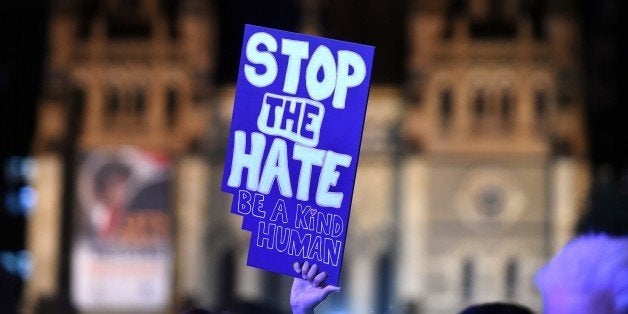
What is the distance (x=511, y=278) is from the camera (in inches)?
740

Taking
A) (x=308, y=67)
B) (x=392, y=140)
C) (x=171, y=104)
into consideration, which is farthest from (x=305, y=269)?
(x=171, y=104)

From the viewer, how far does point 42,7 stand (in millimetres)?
21469

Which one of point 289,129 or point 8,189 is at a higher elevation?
point 289,129

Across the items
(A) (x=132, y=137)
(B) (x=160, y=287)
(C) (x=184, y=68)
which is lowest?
(B) (x=160, y=287)

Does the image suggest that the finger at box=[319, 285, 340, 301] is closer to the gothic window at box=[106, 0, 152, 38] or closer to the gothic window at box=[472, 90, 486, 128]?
the gothic window at box=[472, 90, 486, 128]

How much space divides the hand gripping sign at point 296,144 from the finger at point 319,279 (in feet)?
0.05

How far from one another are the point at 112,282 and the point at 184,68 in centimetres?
409

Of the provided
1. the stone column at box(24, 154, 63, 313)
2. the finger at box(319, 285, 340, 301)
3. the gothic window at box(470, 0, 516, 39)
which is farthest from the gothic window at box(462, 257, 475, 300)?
the finger at box(319, 285, 340, 301)

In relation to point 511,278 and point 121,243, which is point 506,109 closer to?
point 511,278

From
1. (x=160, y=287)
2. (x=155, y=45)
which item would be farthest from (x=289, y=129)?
(x=155, y=45)

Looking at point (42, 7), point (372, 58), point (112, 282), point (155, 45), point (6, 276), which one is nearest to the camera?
point (372, 58)

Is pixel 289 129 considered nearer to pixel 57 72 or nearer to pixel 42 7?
pixel 57 72

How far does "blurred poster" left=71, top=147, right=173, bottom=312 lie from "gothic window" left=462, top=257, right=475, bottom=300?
497cm

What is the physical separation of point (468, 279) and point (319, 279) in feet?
54.7
